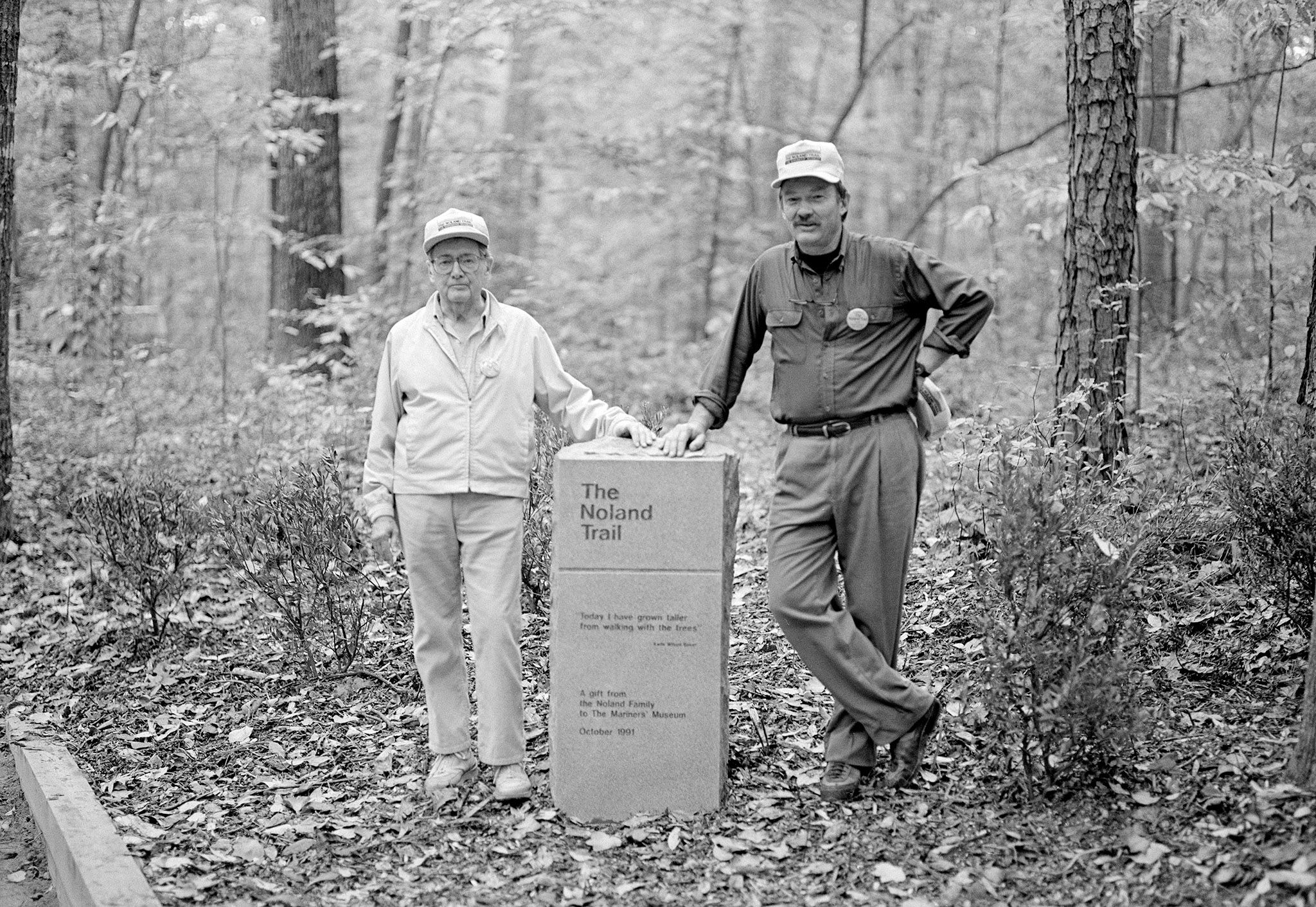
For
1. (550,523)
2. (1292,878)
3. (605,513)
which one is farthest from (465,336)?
(1292,878)

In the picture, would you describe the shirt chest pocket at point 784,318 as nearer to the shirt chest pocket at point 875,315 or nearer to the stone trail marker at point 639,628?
the shirt chest pocket at point 875,315

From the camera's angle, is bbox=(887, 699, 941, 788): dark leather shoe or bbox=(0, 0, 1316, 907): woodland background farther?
bbox=(887, 699, 941, 788): dark leather shoe

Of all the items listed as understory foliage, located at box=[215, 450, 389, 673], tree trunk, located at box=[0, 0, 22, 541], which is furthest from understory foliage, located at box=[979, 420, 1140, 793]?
tree trunk, located at box=[0, 0, 22, 541]

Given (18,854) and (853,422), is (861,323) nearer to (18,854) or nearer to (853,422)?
(853,422)

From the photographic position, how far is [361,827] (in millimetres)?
4414

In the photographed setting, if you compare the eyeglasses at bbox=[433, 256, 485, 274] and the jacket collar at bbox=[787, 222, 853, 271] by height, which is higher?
the jacket collar at bbox=[787, 222, 853, 271]

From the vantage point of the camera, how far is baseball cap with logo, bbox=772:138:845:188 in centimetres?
409

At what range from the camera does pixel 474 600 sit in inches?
174

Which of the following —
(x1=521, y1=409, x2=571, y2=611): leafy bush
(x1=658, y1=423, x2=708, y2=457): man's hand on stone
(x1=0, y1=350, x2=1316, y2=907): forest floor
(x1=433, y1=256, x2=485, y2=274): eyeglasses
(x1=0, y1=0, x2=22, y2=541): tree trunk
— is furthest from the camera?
(x1=0, y1=0, x2=22, y2=541): tree trunk

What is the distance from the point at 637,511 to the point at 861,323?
1.00m

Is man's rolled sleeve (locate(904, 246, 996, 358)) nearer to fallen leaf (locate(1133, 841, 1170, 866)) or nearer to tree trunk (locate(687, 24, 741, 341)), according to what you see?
fallen leaf (locate(1133, 841, 1170, 866))

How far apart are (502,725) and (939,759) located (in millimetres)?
1640

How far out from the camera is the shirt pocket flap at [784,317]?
4.23 metres

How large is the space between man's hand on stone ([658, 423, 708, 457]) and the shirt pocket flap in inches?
17.7
